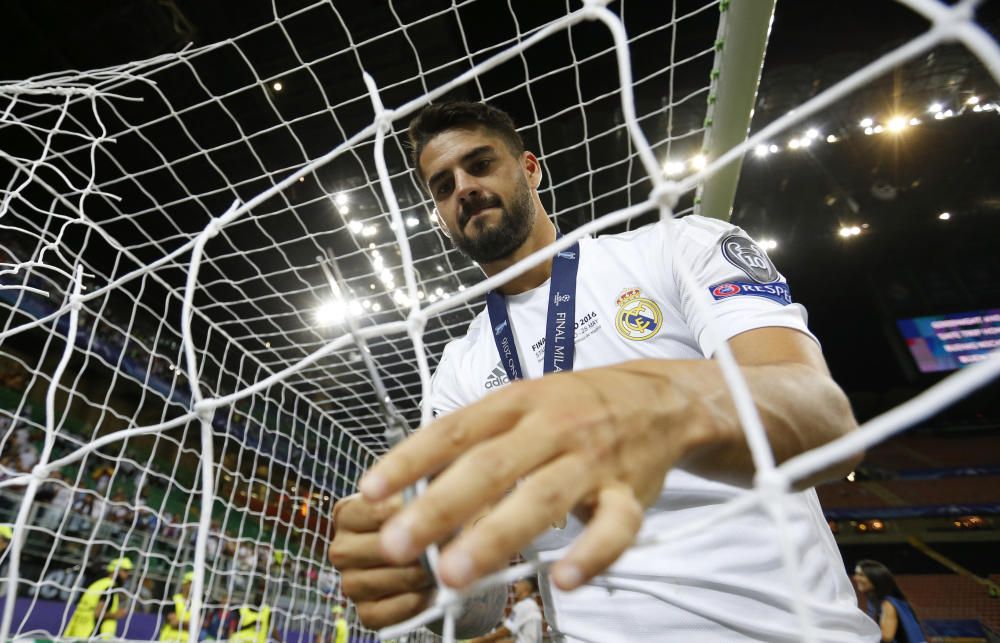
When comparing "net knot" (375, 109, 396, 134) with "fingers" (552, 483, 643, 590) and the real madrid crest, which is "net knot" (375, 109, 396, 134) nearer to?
the real madrid crest

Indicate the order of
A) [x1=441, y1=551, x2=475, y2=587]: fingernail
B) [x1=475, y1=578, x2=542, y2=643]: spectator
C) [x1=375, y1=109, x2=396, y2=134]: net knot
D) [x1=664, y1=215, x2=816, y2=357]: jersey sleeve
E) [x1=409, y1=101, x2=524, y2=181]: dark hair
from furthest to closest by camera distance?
[x1=475, y1=578, x2=542, y2=643]: spectator < [x1=409, y1=101, x2=524, y2=181]: dark hair < [x1=375, y1=109, x2=396, y2=134]: net knot < [x1=664, y1=215, x2=816, y2=357]: jersey sleeve < [x1=441, y1=551, x2=475, y2=587]: fingernail

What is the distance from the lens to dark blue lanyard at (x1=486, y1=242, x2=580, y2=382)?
0.69m

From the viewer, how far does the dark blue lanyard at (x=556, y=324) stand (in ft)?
2.25

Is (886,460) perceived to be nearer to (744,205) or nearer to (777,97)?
(744,205)

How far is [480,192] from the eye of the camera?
85 centimetres

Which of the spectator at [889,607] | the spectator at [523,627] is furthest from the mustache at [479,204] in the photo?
the spectator at [523,627]

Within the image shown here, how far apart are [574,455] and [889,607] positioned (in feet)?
7.81

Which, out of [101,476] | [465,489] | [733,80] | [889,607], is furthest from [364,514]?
[101,476]

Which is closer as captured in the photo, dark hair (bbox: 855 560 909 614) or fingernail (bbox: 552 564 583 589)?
fingernail (bbox: 552 564 583 589)

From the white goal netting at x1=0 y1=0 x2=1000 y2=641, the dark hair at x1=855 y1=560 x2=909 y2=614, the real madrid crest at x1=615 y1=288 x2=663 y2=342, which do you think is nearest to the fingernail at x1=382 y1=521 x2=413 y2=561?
the real madrid crest at x1=615 y1=288 x2=663 y2=342

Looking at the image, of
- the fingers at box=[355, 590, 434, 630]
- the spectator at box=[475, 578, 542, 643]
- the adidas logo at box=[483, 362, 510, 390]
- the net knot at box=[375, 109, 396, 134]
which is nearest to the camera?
the fingers at box=[355, 590, 434, 630]

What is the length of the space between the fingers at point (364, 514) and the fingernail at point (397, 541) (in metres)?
0.07

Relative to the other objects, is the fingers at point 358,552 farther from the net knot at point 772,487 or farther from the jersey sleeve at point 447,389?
the jersey sleeve at point 447,389

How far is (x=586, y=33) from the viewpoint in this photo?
219 centimetres
